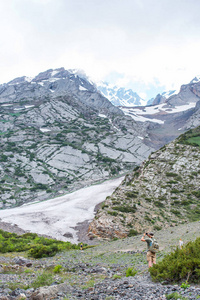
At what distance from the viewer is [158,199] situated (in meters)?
37.2

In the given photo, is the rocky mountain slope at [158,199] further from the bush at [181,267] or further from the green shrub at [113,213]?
the bush at [181,267]

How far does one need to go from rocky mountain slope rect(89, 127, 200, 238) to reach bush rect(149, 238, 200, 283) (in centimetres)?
2307

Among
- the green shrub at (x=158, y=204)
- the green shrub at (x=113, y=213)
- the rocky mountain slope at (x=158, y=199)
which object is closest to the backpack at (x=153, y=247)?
the rocky mountain slope at (x=158, y=199)

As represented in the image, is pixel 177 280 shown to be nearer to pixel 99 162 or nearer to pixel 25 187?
pixel 25 187

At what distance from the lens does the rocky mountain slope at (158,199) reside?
30.7m

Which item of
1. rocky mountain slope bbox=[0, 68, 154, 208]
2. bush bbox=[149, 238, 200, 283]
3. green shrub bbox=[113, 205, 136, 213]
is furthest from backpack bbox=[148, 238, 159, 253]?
rocky mountain slope bbox=[0, 68, 154, 208]

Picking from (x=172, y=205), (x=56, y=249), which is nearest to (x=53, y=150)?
(x=172, y=205)

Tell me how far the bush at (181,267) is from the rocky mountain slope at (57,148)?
2753 inches

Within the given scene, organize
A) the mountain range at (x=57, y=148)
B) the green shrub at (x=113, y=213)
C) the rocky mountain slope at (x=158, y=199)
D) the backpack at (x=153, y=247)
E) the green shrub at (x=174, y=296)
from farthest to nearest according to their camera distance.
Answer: the mountain range at (x=57, y=148) → the green shrub at (x=113, y=213) → the rocky mountain slope at (x=158, y=199) → the backpack at (x=153, y=247) → the green shrub at (x=174, y=296)

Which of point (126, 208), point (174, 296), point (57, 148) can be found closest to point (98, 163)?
point (57, 148)

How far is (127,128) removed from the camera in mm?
161625

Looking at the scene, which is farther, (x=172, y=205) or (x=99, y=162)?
(x=99, y=162)

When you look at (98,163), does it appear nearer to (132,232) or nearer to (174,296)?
(132,232)

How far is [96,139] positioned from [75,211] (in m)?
76.9
